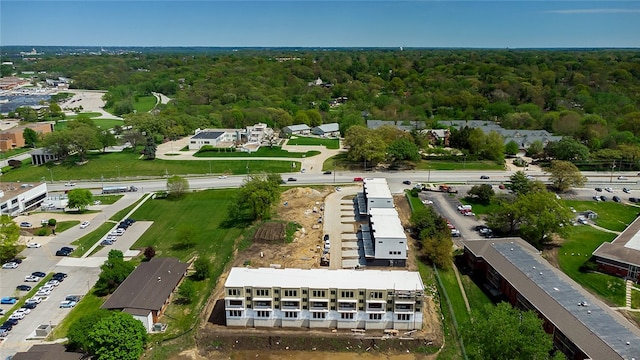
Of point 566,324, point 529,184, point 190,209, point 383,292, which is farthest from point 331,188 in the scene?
point 566,324

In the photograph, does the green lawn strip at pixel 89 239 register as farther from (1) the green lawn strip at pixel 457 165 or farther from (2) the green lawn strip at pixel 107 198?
(1) the green lawn strip at pixel 457 165

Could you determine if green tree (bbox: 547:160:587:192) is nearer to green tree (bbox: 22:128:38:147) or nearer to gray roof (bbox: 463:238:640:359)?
gray roof (bbox: 463:238:640:359)

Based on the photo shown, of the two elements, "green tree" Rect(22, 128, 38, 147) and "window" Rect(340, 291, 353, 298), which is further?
"green tree" Rect(22, 128, 38, 147)

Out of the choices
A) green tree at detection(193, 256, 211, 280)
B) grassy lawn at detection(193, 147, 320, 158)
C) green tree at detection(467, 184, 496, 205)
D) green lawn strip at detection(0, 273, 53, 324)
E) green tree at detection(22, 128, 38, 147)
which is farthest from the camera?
green tree at detection(22, 128, 38, 147)

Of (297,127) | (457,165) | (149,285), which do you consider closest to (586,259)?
(457,165)

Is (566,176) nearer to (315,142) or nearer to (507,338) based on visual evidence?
(507,338)

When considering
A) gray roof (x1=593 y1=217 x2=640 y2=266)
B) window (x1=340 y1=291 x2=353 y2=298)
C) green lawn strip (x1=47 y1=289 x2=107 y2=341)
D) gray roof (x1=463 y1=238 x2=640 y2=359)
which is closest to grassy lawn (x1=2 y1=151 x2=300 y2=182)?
green lawn strip (x1=47 y1=289 x2=107 y2=341)

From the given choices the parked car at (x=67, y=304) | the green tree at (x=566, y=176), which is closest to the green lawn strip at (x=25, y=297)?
the parked car at (x=67, y=304)
